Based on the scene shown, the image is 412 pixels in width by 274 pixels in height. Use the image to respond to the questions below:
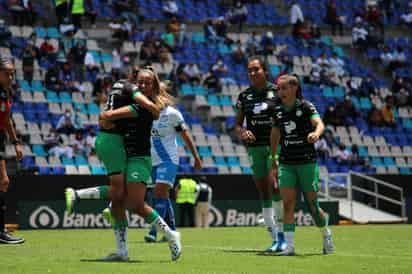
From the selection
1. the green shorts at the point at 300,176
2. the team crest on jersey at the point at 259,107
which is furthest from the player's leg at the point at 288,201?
the team crest on jersey at the point at 259,107

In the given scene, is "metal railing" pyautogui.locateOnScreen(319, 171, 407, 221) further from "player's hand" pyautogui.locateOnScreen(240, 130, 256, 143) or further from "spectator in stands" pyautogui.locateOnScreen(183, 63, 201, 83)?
"player's hand" pyautogui.locateOnScreen(240, 130, 256, 143)

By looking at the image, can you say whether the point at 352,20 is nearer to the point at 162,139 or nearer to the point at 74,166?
the point at 74,166

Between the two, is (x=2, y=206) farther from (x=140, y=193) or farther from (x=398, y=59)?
(x=398, y=59)

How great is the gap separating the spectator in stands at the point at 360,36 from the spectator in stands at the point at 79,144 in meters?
15.0

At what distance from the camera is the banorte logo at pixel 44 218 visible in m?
23.6

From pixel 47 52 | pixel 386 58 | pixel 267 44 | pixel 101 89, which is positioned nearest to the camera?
pixel 101 89

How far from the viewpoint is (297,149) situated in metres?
12.3

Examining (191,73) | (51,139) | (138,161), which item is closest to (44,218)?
(51,139)

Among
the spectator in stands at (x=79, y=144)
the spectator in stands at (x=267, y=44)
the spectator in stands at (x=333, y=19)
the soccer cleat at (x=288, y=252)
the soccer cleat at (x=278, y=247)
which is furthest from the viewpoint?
the spectator in stands at (x=333, y=19)

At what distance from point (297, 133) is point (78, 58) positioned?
20356 mm

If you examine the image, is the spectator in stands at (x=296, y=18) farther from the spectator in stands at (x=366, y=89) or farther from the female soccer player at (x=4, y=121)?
the female soccer player at (x=4, y=121)

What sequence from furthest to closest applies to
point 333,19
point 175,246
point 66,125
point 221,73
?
point 333,19 → point 221,73 → point 66,125 → point 175,246

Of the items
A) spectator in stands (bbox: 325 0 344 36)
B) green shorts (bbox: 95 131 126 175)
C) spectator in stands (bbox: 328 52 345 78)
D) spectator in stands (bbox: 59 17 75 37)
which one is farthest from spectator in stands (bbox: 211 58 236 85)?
green shorts (bbox: 95 131 126 175)

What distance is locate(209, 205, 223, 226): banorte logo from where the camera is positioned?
2594 centimetres
